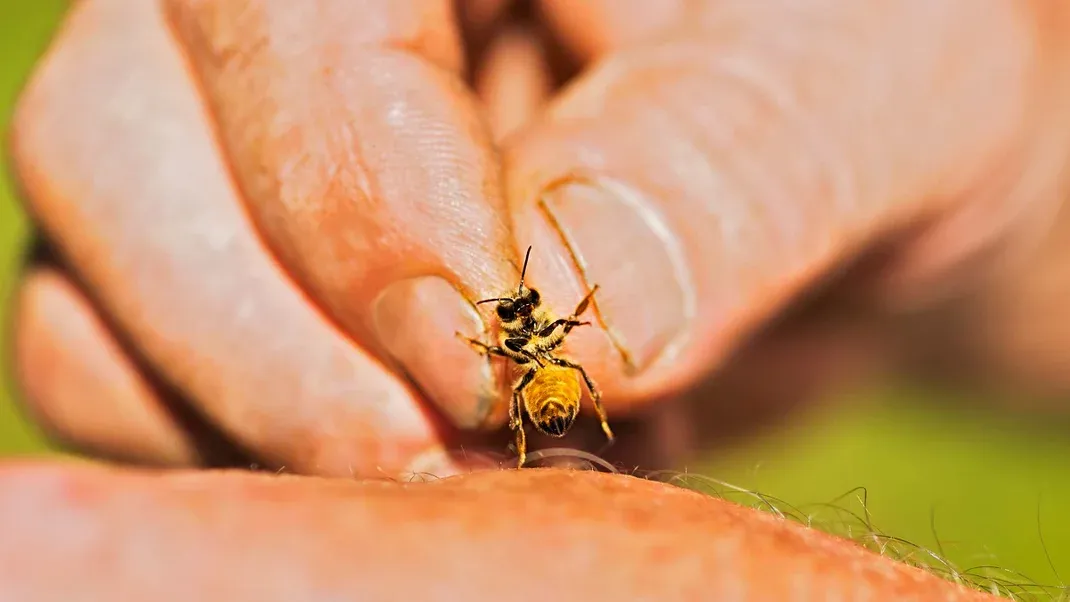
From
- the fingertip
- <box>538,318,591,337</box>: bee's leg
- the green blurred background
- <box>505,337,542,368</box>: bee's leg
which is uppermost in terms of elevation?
<box>538,318,591,337</box>: bee's leg

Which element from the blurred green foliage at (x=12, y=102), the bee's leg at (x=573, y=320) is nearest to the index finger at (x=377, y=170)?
the bee's leg at (x=573, y=320)

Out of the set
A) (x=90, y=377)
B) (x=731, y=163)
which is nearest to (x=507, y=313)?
(x=731, y=163)

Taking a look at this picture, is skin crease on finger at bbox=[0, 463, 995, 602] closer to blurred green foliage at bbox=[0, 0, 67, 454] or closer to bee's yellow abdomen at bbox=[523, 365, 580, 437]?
bee's yellow abdomen at bbox=[523, 365, 580, 437]

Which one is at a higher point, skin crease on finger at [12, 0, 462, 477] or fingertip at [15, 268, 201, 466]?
skin crease on finger at [12, 0, 462, 477]

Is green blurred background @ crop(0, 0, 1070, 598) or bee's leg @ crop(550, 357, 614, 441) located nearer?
bee's leg @ crop(550, 357, 614, 441)

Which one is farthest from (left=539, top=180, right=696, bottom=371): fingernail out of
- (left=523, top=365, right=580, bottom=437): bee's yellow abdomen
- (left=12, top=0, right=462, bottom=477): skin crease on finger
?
(left=12, top=0, right=462, bottom=477): skin crease on finger

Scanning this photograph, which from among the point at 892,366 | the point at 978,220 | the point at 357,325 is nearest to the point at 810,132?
the point at 357,325

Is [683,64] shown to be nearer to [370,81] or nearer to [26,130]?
[370,81]
